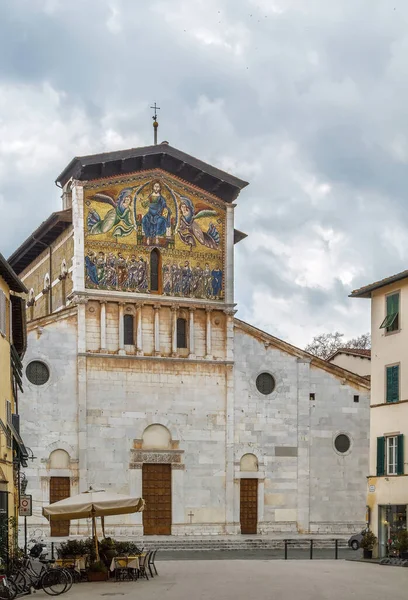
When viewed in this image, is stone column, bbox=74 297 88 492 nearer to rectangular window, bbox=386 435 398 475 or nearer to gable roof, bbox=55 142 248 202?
gable roof, bbox=55 142 248 202

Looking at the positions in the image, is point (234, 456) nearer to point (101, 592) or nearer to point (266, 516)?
point (266, 516)

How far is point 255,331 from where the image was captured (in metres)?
50.0

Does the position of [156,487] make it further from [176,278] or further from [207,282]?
[207,282]

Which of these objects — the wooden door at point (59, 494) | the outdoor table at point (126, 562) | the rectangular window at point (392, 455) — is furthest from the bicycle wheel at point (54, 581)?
the wooden door at point (59, 494)

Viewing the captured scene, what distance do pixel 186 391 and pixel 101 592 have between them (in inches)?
926

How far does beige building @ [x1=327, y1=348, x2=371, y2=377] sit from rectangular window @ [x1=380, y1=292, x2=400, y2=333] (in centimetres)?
1982

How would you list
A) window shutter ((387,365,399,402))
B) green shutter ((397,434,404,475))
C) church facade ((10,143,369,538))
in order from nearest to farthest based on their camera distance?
green shutter ((397,434,404,475)), window shutter ((387,365,399,402)), church facade ((10,143,369,538))

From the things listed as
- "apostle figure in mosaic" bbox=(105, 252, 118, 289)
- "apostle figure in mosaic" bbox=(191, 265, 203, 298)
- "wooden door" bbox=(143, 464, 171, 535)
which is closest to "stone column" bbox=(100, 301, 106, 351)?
"apostle figure in mosaic" bbox=(105, 252, 118, 289)

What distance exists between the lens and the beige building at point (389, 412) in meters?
36.1

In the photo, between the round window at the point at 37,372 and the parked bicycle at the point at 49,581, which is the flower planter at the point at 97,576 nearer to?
the parked bicycle at the point at 49,581

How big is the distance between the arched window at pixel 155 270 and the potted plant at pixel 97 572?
2065 centimetres

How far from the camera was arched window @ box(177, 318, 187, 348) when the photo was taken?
48.9 m

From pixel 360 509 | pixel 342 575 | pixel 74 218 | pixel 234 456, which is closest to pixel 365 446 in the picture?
pixel 360 509

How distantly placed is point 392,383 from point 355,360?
72.9 feet
